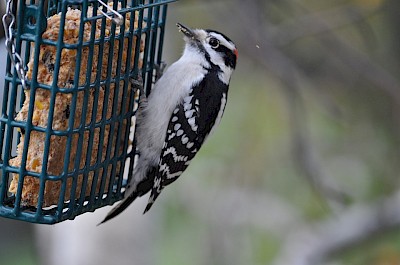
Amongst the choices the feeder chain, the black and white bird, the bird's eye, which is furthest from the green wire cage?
the bird's eye

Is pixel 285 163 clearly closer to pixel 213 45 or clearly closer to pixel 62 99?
pixel 213 45

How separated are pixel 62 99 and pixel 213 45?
1239mm

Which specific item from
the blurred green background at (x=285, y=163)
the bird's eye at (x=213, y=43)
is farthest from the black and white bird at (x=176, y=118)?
the blurred green background at (x=285, y=163)

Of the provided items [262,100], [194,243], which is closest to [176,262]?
[194,243]

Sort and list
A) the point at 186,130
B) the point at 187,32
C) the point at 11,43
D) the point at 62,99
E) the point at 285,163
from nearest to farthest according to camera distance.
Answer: the point at 11,43, the point at 62,99, the point at 186,130, the point at 187,32, the point at 285,163

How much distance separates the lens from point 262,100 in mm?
8438

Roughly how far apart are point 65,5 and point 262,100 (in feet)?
17.0

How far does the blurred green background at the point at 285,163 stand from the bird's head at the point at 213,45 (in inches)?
45.3

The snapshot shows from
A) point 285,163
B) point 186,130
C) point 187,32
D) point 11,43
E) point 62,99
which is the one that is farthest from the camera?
point 285,163

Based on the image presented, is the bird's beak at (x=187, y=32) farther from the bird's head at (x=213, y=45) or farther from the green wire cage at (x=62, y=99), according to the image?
the green wire cage at (x=62, y=99)

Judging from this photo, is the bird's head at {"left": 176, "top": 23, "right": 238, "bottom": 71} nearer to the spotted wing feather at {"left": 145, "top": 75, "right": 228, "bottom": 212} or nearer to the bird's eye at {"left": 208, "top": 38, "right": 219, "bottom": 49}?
the bird's eye at {"left": 208, "top": 38, "right": 219, "bottom": 49}

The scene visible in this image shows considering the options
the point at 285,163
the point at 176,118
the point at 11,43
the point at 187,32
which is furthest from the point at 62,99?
the point at 285,163

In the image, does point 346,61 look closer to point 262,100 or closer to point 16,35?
point 262,100

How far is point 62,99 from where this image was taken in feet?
11.7
